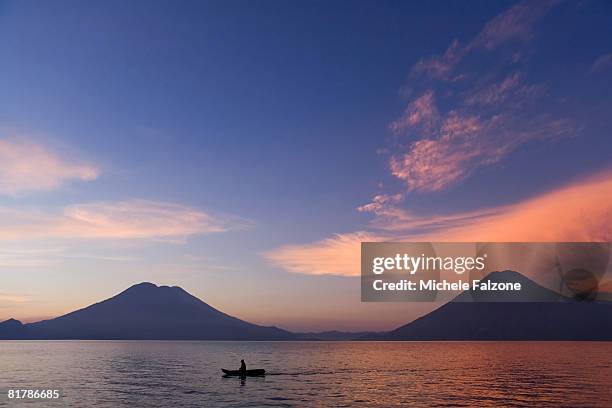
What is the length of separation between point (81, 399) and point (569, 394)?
225 ft

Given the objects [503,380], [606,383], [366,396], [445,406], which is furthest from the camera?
[503,380]

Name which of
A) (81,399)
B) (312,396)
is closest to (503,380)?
(312,396)

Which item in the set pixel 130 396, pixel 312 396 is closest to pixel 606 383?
pixel 312 396

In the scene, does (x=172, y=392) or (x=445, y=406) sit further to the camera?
(x=172, y=392)

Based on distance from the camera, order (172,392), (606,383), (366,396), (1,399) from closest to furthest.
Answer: (1,399)
(366,396)
(172,392)
(606,383)

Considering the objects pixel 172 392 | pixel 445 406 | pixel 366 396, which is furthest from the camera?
pixel 172 392

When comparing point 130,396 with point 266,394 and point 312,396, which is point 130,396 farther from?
point 312,396

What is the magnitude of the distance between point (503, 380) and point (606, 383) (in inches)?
698

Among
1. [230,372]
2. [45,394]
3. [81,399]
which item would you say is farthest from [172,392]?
[230,372]

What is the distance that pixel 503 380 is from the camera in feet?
342

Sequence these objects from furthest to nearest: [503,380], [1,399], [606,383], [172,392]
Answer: [503,380] → [606,383] → [172,392] → [1,399]

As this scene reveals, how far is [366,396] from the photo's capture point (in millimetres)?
75375

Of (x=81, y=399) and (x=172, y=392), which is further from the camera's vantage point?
(x=172, y=392)

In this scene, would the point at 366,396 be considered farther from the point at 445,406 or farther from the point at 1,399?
the point at 1,399
